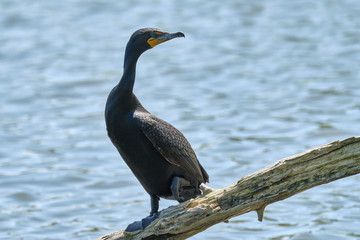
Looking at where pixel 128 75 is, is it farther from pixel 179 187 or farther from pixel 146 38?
pixel 179 187

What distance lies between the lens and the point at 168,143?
6660mm

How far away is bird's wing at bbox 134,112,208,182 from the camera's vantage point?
6.54 meters

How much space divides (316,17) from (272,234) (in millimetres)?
10460

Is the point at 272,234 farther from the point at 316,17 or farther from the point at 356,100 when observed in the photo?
the point at 316,17

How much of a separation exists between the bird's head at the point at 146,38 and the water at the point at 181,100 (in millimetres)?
3625

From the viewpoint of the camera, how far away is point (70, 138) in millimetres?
13406

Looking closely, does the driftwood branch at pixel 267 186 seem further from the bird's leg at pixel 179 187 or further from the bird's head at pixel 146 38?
the bird's head at pixel 146 38

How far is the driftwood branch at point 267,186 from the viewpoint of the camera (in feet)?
19.7

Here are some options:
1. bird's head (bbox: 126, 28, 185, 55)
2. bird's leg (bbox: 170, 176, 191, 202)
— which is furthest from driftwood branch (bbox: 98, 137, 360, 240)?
bird's head (bbox: 126, 28, 185, 55)

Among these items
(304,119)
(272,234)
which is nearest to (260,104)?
(304,119)

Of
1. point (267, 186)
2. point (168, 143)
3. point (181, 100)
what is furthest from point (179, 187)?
point (181, 100)

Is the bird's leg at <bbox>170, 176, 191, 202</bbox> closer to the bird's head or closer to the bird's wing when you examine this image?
the bird's wing

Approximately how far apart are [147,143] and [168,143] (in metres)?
0.18

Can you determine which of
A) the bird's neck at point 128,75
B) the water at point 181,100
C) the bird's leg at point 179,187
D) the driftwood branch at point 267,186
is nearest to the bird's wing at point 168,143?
the bird's leg at point 179,187
